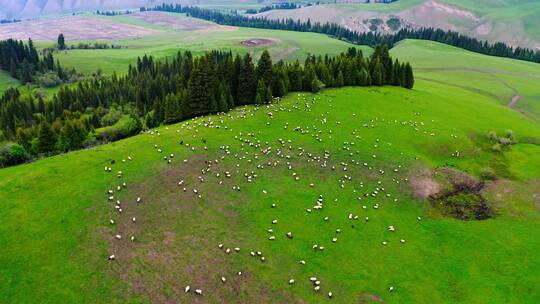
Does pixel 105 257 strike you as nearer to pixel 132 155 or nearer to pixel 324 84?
pixel 132 155

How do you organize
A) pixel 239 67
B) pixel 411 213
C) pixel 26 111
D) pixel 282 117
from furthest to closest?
pixel 26 111 < pixel 239 67 < pixel 282 117 < pixel 411 213

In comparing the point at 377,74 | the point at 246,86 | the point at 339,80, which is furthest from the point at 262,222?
the point at 377,74

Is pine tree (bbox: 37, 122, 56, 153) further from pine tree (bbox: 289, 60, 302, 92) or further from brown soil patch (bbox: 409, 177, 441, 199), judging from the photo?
brown soil patch (bbox: 409, 177, 441, 199)

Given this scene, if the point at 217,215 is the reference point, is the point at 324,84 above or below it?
above

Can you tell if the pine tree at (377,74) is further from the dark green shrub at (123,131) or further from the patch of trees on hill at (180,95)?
the dark green shrub at (123,131)

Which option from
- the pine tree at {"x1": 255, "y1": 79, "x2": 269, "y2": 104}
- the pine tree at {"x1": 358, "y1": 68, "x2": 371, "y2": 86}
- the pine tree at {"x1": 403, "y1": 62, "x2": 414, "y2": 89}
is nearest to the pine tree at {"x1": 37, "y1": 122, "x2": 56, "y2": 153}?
the pine tree at {"x1": 255, "y1": 79, "x2": 269, "y2": 104}

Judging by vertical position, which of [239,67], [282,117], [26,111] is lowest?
[26,111]

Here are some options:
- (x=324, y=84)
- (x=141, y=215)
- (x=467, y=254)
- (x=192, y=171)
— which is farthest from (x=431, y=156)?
(x=141, y=215)

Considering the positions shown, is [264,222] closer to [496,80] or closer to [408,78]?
[408,78]
